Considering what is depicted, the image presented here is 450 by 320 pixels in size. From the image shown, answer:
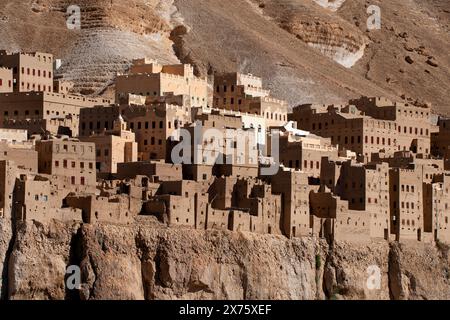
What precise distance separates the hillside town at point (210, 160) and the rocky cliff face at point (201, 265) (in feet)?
2.79

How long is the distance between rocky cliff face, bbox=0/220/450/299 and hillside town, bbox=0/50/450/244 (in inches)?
33.5

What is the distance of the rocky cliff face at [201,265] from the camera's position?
12138cm

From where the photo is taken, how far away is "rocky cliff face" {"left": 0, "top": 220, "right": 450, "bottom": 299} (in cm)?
12138

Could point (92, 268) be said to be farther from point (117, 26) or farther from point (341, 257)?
point (117, 26)

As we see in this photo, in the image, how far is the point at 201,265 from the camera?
129 meters
